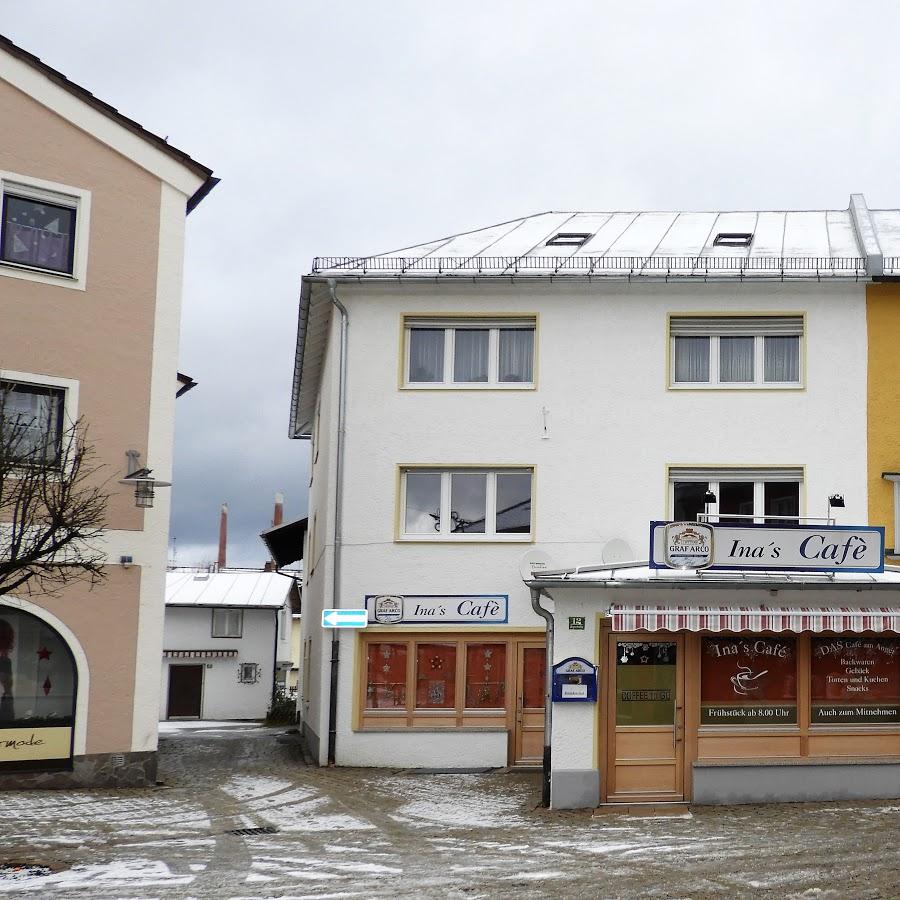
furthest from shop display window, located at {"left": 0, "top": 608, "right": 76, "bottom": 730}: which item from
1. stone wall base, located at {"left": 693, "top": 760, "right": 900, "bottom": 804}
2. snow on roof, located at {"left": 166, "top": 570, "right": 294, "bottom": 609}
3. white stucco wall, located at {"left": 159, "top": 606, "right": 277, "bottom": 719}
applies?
white stucco wall, located at {"left": 159, "top": 606, "right": 277, "bottom": 719}

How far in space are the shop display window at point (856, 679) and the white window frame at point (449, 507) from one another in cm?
584

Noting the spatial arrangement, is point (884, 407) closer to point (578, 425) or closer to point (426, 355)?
point (578, 425)

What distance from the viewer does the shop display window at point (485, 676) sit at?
20.3m

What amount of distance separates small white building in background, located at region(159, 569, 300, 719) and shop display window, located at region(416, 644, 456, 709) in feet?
73.5

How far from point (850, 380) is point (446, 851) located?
451 inches

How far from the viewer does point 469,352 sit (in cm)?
2128

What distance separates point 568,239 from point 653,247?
1962mm

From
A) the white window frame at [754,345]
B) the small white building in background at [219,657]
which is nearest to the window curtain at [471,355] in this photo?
the white window frame at [754,345]

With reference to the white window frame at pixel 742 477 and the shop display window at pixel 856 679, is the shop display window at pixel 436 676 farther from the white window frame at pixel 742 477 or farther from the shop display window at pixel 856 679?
the shop display window at pixel 856 679

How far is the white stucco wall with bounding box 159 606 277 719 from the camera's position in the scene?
136ft

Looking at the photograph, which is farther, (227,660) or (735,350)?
(227,660)

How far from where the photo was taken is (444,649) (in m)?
20.4

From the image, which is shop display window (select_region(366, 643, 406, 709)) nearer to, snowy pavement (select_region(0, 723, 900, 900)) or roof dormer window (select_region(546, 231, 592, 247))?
snowy pavement (select_region(0, 723, 900, 900))

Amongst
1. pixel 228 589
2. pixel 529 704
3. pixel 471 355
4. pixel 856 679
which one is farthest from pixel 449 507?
pixel 228 589
